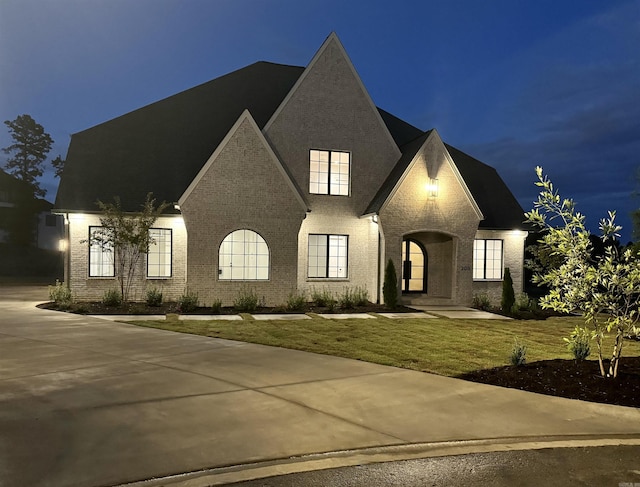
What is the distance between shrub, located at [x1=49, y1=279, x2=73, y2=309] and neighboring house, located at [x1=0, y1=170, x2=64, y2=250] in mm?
31835

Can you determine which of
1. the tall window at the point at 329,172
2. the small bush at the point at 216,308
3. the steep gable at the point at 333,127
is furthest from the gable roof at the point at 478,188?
the small bush at the point at 216,308

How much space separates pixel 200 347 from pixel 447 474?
6562 mm

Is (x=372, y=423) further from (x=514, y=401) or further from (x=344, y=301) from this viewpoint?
(x=344, y=301)

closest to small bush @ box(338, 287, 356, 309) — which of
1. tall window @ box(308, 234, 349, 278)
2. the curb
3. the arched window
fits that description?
tall window @ box(308, 234, 349, 278)

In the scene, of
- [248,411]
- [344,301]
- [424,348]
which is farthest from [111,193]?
[248,411]

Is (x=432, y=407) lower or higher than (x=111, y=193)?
lower

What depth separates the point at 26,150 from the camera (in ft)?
173

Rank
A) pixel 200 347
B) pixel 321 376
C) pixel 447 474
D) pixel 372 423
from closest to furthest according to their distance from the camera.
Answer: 1. pixel 447 474
2. pixel 372 423
3. pixel 321 376
4. pixel 200 347

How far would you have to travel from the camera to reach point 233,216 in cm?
1739

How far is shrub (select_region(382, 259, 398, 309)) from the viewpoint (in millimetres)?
17547

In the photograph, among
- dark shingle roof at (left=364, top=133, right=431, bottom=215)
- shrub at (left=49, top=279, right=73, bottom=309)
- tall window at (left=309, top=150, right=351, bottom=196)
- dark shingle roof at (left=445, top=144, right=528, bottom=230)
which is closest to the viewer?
shrub at (left=49, top=279, right=73, bottom=309)

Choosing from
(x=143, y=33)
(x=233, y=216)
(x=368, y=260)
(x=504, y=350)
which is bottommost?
(x=504, y=350)

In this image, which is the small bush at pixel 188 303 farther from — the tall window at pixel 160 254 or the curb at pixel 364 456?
the curb at pixel 364 456

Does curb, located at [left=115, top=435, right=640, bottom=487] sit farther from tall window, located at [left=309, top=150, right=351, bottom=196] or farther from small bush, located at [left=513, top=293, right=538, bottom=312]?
tall window, located at [left=309, top=150, right=351, bottom=196]
